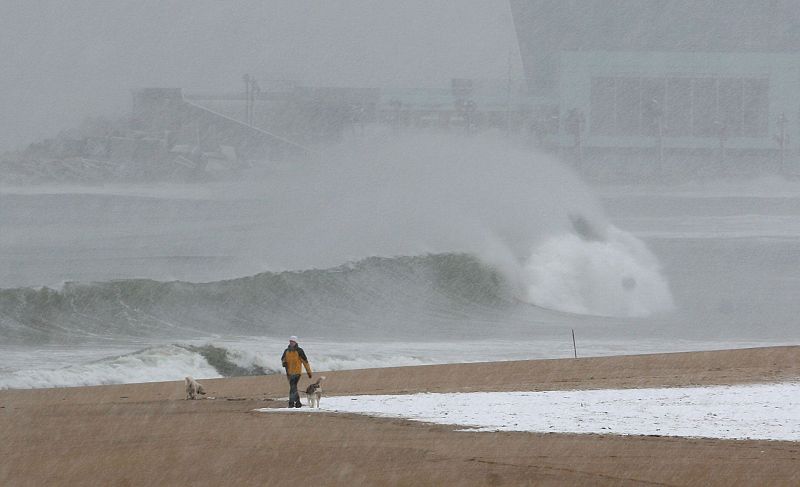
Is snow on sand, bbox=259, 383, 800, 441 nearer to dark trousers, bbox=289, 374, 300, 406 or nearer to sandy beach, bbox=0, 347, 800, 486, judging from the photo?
dark trousers, bbox=289, 374, 300, 406

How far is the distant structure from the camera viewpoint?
116 meters

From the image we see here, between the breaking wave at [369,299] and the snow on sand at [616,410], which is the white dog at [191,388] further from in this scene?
the breaking wave at [369,299]

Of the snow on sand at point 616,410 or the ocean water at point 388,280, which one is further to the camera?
the ocean water at point 388,280

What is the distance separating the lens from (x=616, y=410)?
380 inches

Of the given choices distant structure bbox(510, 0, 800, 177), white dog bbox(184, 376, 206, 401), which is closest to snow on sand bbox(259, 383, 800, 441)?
white dog bbox(184, 376, 206, 401)

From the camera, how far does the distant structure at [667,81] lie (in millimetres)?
115562

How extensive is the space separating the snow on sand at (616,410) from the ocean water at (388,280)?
253 inches

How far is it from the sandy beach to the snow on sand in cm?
38

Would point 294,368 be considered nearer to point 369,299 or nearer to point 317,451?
point 317,451

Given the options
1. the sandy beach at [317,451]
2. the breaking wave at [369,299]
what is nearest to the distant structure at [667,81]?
the breaking wave at [369,299]

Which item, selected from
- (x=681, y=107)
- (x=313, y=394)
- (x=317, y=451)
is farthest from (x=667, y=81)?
(x=317, y=451)

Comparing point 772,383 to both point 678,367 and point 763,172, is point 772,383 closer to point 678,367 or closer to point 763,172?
point 678,367

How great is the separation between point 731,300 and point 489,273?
27.4 feet

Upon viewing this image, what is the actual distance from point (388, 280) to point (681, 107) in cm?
9829
